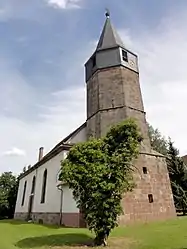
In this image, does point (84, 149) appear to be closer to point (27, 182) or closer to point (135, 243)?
point (135, 243)

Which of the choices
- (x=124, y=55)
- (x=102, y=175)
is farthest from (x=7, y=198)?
(x=102, y=175)

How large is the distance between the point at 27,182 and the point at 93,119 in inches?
682

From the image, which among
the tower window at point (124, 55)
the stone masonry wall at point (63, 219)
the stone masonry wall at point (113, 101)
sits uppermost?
the tower window at point (124, 55)

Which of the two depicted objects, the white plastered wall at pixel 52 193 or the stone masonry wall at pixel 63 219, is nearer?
the stone masonry wall at pixel 63 219

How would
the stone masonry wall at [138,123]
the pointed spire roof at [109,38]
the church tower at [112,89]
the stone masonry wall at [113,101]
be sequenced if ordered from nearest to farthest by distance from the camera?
1. the stone masonry wall at [138,123]
2. the stone masonry wall at [113,101]
3. the church tower at [112,89]
4. the pointed spire roof at [109,38]

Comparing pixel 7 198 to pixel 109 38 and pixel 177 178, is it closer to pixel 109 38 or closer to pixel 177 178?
pixel 177 178

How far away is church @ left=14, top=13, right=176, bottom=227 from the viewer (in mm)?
21297

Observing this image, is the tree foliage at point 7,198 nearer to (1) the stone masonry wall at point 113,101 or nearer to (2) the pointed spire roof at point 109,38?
(1) the stone masonry wall at point 113,101

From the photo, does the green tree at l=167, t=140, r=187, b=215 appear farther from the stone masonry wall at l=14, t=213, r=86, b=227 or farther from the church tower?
the stone masonry wall at l=14, t=213, r=86, b=227

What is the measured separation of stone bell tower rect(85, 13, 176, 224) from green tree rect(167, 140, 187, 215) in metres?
6.68

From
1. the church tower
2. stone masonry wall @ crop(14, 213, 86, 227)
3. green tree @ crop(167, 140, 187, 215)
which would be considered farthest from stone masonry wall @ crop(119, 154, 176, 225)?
green tree @ crop(167, 140, 187, 215)

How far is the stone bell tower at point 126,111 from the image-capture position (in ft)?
70.5

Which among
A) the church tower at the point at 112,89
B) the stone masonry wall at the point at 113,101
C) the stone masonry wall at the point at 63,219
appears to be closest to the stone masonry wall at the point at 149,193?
the stone masonry wall at the point at 113,101

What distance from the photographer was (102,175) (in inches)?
510
